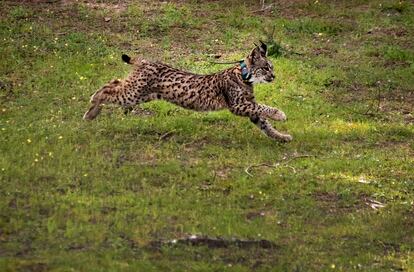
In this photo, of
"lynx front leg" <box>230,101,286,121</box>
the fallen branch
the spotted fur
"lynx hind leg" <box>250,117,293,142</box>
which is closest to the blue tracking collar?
the spotted fur

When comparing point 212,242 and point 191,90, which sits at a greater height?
point 191,90

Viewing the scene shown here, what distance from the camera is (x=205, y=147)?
52.6ft

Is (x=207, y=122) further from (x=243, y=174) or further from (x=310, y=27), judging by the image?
(x=310, y=27)

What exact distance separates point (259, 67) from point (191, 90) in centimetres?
128

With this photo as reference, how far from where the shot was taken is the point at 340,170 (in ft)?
50.2

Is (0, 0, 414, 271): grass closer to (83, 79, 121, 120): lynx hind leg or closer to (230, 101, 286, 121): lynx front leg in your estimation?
(83, 79, 121, 120): lynx hind leg

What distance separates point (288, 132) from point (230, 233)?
4.84m

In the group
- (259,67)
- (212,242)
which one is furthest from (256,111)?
(212,242)

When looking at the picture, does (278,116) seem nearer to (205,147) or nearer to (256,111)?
(256,111)

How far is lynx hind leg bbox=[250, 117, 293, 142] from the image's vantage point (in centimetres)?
1652

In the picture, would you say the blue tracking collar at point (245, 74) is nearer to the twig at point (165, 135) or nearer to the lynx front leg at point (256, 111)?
the lynx front leg at point (256, 111)

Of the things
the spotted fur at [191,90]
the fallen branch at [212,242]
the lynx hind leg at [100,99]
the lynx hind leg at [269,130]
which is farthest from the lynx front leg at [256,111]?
the fallen branch at [212,242]

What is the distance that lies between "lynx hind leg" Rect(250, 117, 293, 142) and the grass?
146mm

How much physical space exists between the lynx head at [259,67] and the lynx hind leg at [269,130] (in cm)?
79
